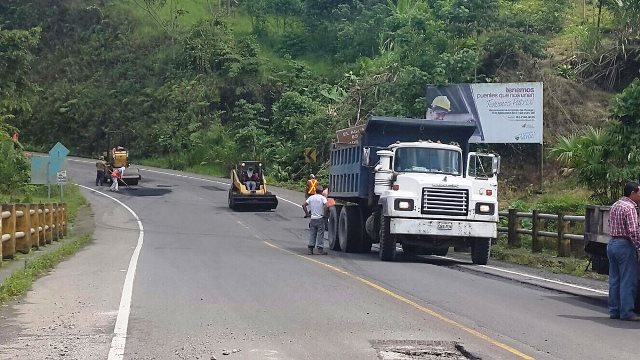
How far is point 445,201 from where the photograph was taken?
21156 mm

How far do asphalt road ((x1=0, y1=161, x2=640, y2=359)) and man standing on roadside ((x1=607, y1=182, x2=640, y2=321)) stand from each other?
381 millimetres

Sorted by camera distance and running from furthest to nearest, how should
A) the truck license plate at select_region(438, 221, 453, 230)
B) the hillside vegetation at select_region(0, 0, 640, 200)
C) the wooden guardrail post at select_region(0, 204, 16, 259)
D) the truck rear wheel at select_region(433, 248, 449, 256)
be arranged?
the hillside vegetation at select_region(0, 0, 640, 200) → the truck rear wheel at select_region(433, 248, 449, 256) → the truck license plate at select_region(438, 221, 453, 230) → the wooden guardrail post at select_region(0, 204, 16, 259)

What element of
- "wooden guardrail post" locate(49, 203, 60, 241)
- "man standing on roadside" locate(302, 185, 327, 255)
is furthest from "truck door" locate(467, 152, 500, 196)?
"wooden guardrail post" locate(49, 203, 60, 241)

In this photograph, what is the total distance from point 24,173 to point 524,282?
103 ft

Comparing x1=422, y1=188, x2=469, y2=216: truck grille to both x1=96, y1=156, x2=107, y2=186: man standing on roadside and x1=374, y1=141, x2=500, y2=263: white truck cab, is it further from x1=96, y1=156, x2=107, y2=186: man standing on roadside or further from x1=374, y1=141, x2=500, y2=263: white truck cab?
x1=96, y1=156, x2=107, y2=186: man standing on roadside

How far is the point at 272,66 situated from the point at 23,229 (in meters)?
54.4

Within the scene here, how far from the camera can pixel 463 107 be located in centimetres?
4009

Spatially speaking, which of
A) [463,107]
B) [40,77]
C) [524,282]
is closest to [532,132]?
[463,107]

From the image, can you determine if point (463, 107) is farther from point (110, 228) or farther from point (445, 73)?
point (110, 228)

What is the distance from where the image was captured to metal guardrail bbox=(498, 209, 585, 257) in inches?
872

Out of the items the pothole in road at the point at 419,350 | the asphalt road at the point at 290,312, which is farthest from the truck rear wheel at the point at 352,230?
the pothole in road at the point at 419,350

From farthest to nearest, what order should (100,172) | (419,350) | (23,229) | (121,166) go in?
(100,172)
(121,166)
(23,229)
(419,350)

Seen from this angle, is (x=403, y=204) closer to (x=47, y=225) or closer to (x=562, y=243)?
(x=562, y=243)

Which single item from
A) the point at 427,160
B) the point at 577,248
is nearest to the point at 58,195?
the point at 427,160
